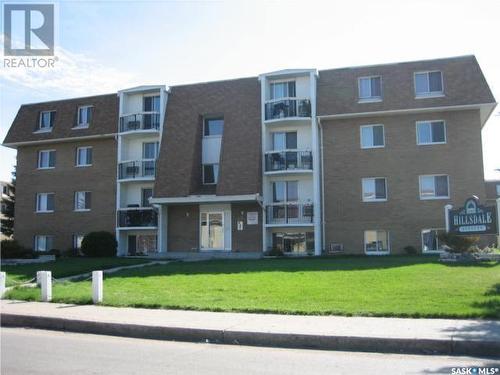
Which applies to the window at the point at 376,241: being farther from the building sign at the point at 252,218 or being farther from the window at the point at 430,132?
the building sign at the point at 252,218

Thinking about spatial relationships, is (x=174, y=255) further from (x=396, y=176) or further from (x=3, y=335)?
(x=3, y=335)

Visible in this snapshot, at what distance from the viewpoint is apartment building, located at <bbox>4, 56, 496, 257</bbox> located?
28.1 m

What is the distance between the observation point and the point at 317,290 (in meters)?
13.4

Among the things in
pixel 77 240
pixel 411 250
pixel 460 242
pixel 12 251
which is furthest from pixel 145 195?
pixel 460 242

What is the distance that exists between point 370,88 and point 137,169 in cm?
1428

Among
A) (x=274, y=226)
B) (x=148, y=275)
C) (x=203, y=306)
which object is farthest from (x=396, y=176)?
(x=203, y=306)

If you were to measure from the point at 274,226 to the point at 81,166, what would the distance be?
44.8 ft

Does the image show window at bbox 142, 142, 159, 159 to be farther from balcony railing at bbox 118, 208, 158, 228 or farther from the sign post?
the sign post

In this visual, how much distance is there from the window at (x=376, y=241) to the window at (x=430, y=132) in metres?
5.10

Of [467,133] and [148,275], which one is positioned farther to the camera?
[467,133]

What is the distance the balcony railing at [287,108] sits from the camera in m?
30.0

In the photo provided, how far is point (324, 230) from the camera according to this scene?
29188mm

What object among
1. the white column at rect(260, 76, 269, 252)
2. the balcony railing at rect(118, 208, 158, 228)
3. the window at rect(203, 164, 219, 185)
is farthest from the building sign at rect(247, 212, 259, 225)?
the balcony railing at rect(118, 208, 158, 228)

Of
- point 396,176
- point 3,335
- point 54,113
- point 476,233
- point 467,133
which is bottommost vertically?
point 3,335
